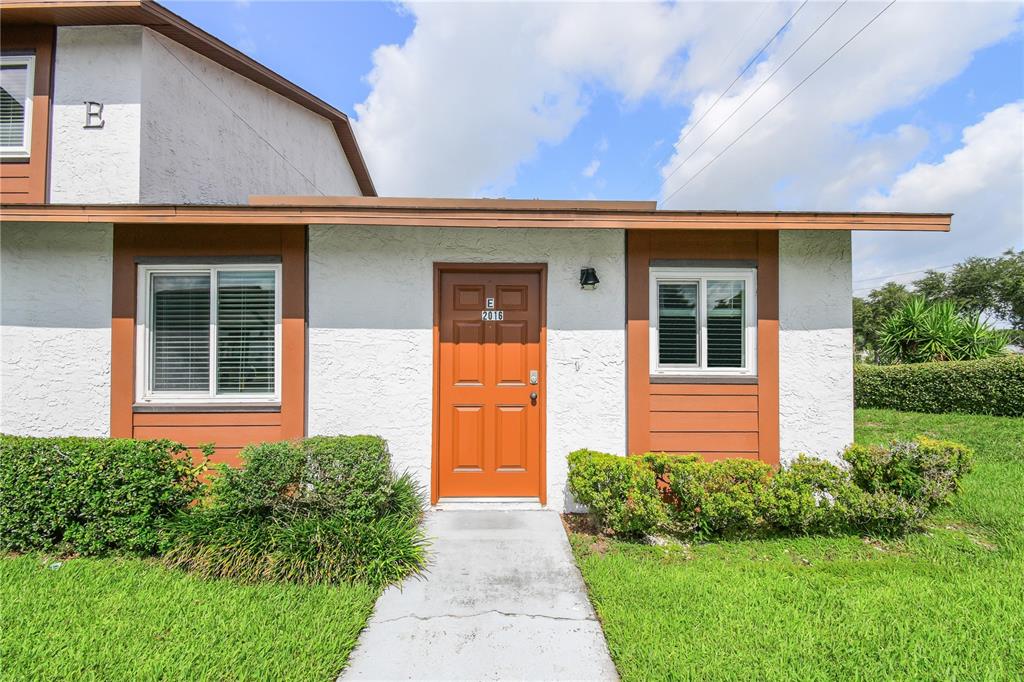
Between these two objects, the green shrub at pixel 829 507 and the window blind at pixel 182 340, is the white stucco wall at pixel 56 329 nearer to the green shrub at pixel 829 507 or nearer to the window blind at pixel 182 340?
the window blind at pixel 182 340

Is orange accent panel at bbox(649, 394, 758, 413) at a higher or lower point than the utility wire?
lower

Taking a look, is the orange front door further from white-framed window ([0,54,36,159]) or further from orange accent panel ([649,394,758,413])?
white-framed window ([0,54,36,159])

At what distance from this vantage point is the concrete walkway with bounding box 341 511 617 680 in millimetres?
2318

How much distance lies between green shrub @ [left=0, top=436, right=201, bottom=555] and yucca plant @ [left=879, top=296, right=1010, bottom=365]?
13688mm

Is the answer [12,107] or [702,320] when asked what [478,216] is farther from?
[12,107]

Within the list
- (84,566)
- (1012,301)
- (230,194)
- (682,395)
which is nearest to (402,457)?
(84,566)

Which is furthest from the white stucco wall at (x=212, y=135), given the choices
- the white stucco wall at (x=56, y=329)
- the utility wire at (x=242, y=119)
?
the white stucco wall at (x=56, y=329)

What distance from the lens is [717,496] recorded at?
3484 mm

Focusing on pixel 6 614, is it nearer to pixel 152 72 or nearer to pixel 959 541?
pixel 152 72

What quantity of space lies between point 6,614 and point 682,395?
205 inches

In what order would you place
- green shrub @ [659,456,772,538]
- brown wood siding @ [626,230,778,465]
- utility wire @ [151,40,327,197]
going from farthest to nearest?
utility wire @ [151,40,327,197] → brown wood siding @ [626,230,778,465] → green shrub @ [659,456,772,538]

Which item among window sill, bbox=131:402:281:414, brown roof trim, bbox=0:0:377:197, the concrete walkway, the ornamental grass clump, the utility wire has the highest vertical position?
brown roof trim, bbox=0:0:377:197

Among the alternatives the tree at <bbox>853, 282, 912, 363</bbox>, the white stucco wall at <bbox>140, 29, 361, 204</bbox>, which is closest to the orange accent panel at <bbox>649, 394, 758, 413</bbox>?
the white stucco wall at <bbox>140, 29, 361, 204</bbox>

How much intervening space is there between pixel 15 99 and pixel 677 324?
7387 millimetres
